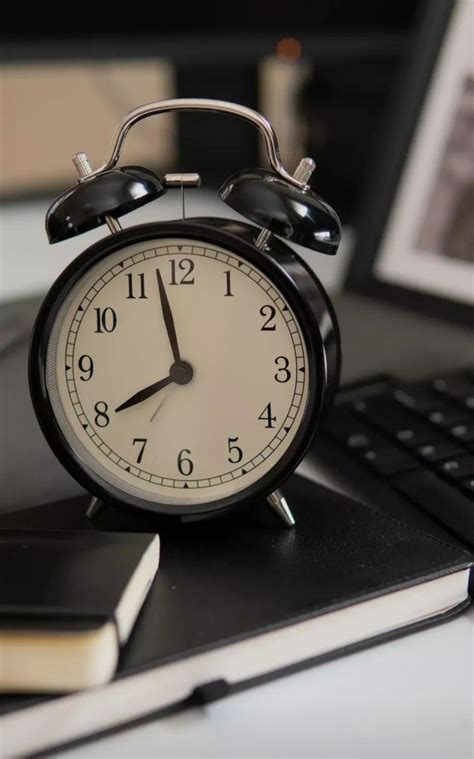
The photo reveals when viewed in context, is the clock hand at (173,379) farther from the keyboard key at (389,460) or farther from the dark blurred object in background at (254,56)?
the dark blurred object in background at (254,56)

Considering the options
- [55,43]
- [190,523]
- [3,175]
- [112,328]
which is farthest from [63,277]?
[3,175]

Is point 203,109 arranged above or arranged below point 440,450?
above

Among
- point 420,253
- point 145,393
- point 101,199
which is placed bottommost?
point 420,253

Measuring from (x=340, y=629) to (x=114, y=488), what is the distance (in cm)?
15

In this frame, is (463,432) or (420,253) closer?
(463,432)

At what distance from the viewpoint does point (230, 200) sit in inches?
19.8

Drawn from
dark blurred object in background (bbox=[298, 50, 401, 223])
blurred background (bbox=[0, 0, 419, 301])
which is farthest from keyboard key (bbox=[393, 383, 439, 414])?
dark blurred object in background (bbox=[298, 50, 401, 223])

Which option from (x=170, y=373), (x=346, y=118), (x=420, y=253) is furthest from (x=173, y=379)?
(x=346, y=118)

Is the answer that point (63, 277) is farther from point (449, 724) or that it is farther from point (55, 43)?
point (55, 43)

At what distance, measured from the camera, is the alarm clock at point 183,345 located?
510 millimetres

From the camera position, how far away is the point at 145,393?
0.54 m

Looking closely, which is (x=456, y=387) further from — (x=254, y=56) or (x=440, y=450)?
(x=254, y=56)

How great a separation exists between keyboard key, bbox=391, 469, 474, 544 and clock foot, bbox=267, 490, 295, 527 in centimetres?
9

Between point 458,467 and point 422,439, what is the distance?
46 millimetres
